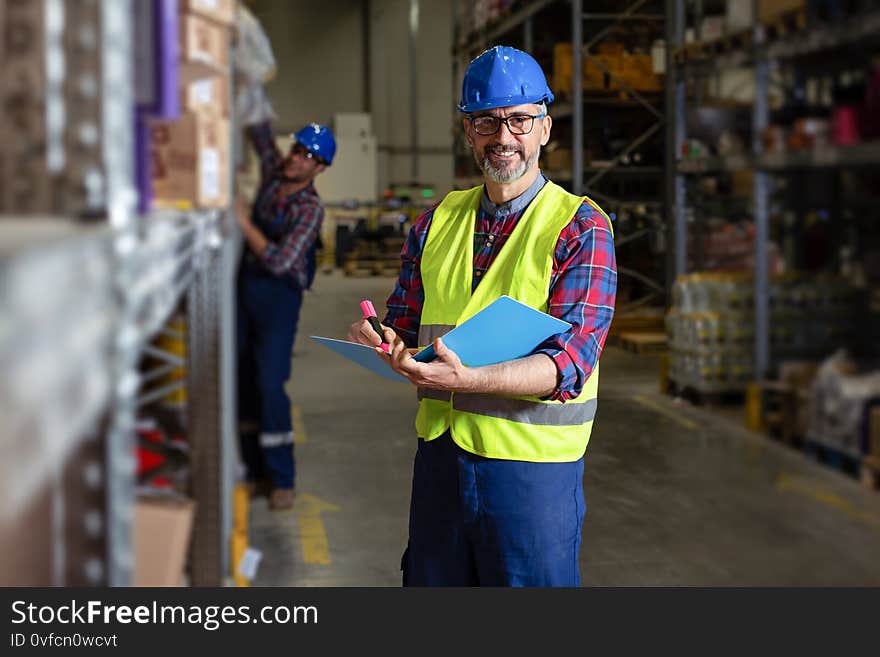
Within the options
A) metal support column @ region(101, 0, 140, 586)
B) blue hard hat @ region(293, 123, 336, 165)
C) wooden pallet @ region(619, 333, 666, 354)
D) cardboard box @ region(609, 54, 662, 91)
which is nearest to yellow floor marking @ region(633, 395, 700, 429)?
wooden pallet @ region(619, 333, 666, 354)

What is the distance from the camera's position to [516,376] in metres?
2.46

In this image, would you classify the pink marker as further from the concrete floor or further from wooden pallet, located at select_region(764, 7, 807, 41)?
wooden pallet, located at select_region(764, 7, 807, 41)

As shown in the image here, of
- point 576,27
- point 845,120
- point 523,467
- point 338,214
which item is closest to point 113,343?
point 523,467

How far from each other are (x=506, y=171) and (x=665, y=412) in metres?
5.91

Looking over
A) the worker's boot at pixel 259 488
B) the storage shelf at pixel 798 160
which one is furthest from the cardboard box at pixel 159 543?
the storage shelf at pixel 798 160

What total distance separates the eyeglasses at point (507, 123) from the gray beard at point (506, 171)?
0.22 ft

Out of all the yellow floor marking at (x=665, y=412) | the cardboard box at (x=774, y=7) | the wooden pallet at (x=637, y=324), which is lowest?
the yellow floor marking at (x=665, y=412)

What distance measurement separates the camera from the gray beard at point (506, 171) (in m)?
2.69

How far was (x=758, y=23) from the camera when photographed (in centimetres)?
771

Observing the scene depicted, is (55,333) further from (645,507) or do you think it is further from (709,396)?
(709,396)

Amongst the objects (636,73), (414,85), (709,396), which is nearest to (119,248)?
(709,396)

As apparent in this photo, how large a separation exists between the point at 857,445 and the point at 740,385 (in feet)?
6.32

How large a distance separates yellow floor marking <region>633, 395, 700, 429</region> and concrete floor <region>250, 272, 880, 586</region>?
0.02 meters

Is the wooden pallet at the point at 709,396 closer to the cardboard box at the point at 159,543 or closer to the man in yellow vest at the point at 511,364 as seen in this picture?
the man in yellow vest at the point at 511,364
